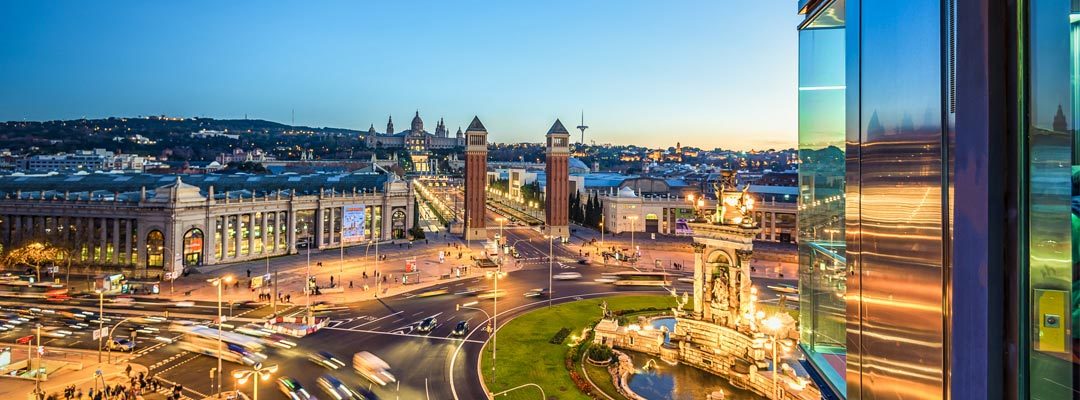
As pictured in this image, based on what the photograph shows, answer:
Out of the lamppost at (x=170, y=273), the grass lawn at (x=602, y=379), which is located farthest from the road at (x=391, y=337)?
the grass lawn at (x=602, y=379)

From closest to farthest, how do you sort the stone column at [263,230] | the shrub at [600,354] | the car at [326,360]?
the car at [326,360]
the shrub at [600,354]
the stone column at [263,230]

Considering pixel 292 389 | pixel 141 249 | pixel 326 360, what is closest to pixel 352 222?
pixel 141 249

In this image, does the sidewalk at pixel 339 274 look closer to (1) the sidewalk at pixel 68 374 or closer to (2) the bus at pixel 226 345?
(2) the bus at pixel 226 345

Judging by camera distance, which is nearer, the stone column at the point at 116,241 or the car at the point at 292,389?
the car at the point at 292,389

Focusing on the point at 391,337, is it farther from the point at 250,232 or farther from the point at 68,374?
the point at 250,232

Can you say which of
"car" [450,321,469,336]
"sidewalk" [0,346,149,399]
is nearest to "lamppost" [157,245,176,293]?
"sidewalk" [0,346,149,399]

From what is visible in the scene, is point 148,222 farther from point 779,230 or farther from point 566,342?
point 779,230

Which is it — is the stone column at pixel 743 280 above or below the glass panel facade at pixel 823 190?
below

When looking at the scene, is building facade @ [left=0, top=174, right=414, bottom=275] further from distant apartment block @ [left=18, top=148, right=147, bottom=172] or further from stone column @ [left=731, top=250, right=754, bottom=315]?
distant apartment block @ [left=18, top=148, right=147, bottom=172]
